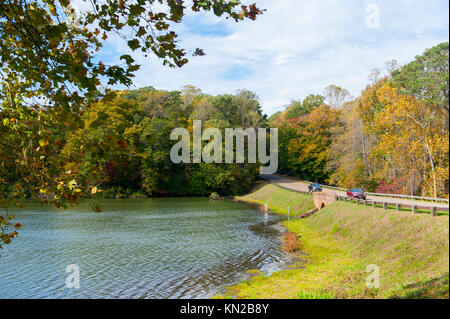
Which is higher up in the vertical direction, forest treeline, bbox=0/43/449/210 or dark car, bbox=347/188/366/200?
forest treeline, bbox=0/43/449/210

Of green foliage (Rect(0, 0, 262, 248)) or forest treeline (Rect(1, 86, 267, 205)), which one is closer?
green foliage (Rect(0, 0, 262, 248))

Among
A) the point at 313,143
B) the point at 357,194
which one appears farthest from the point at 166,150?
the point at 357,194

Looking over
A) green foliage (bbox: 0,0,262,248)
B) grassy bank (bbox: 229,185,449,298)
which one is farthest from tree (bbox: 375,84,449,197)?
green foliage (bbox: 0,0,262,248)

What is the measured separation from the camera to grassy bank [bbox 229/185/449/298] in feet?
46.1

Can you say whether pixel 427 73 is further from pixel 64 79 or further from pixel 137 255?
pixel 64 79

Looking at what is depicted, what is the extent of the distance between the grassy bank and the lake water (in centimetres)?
217

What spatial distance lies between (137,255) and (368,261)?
49.4 feet

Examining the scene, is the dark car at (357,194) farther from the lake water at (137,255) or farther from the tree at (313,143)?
the tree at (313,143)

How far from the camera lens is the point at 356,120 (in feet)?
170

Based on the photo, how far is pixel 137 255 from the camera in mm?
24984

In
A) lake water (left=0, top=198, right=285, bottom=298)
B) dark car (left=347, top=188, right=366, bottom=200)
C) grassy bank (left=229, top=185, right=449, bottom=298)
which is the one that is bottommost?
lake water (left=0, top=198, right=285, bottom=298)

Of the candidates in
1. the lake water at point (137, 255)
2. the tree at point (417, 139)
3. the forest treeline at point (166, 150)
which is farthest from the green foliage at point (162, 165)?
the tree at point (417, 139)

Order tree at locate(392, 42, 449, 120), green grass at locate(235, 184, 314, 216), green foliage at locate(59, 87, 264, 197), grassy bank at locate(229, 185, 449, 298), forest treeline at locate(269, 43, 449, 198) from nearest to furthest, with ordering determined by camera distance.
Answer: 1. grassy bank at locate(229, 185, 449, 298)
2. tree at locate(392, 42, 449, 120)
3. forest treeline at locate(269, 43, 449, 198)
4. green grass at locate(235, 184, 314, 216)
5. green foliage at locate(59, 87, 264, 197)

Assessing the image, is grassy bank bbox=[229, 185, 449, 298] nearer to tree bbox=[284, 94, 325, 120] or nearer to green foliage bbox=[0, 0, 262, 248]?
A: green foliage bbox=[0, 0, 262, 248]
